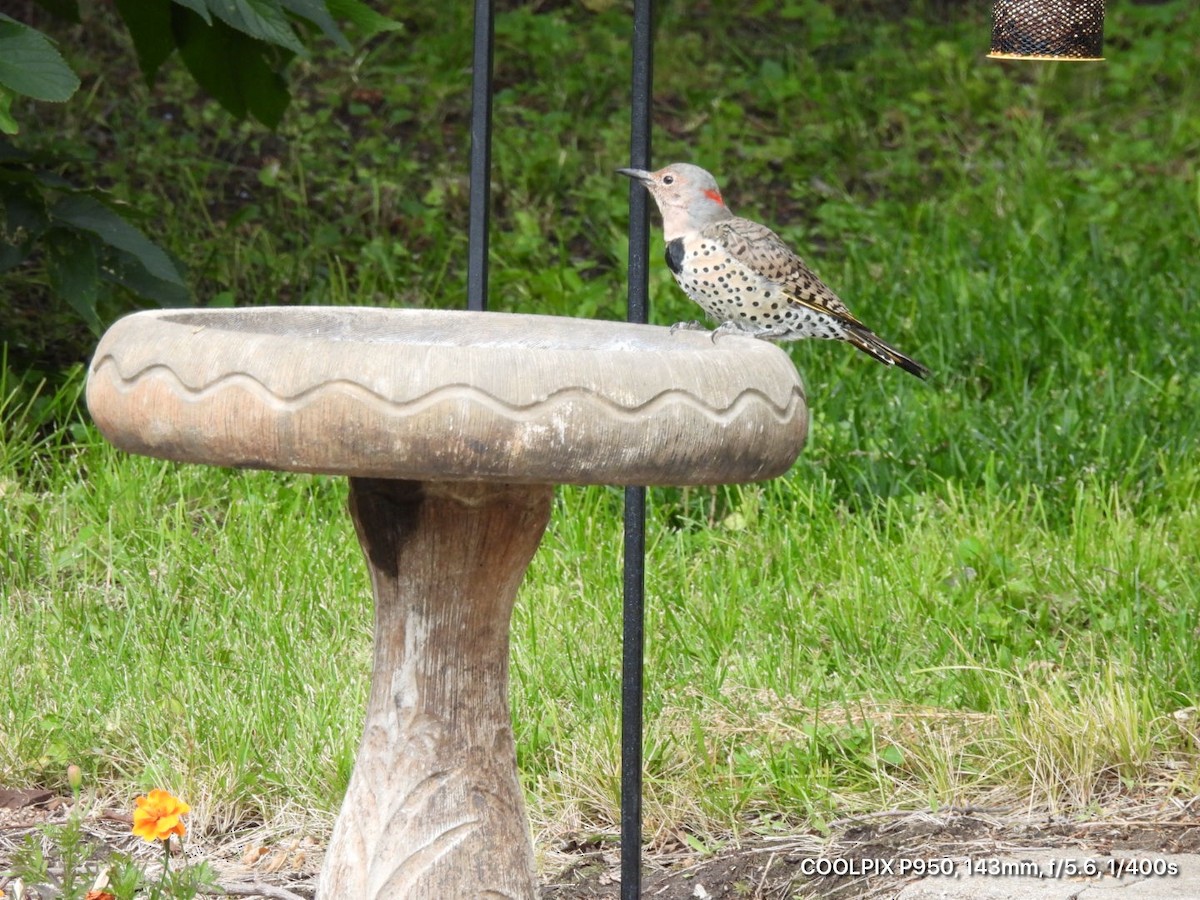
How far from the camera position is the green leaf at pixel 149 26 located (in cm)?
422

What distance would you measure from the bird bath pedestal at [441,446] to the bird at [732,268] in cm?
73

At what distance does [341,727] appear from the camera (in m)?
3.39

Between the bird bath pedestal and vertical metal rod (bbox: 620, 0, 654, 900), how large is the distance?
0.46 ft

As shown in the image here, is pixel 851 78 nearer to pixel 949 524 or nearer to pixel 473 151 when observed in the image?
pixel 949 524

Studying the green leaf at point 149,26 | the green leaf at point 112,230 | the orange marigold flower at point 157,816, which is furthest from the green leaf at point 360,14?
the orange marigold flower at point 157,816

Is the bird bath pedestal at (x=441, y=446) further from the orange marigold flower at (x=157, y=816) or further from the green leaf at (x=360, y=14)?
the green leaf at (x=360, y=14)

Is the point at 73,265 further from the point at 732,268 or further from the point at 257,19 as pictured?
the point at 732,268

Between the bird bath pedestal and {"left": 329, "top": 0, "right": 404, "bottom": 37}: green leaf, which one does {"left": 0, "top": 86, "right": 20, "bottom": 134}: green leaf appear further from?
the bird bath pedestal

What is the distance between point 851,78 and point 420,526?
21.7 feet

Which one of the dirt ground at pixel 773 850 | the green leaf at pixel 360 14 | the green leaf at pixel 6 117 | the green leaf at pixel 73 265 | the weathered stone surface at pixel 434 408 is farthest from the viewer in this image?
the green leaf at pixel 73 265

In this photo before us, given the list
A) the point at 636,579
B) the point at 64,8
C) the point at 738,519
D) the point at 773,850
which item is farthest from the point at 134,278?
the point at 773,850

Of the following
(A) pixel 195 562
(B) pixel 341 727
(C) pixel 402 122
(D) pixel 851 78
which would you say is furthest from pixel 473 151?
(D) pixel 851 78

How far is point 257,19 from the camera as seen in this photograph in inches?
148

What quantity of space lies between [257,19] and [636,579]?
67.7 inches
